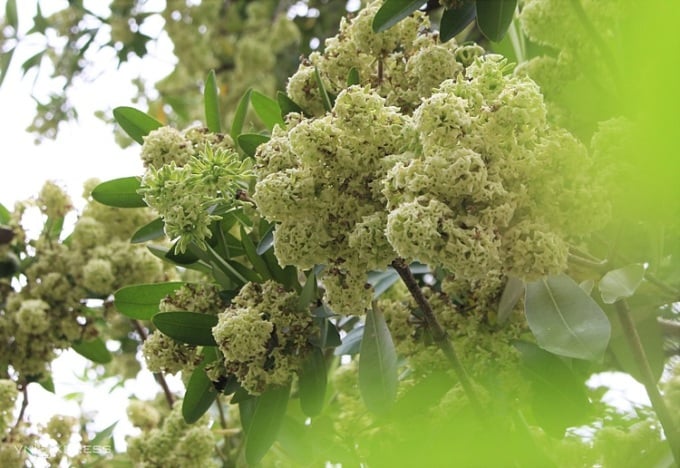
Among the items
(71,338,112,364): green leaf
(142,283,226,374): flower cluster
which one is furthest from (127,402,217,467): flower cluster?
(142,283,226,374): flower cluster

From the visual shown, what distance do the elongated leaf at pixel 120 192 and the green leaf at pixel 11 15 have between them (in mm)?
2666

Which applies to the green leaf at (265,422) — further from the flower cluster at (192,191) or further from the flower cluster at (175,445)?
the flower cluster at (175,445)

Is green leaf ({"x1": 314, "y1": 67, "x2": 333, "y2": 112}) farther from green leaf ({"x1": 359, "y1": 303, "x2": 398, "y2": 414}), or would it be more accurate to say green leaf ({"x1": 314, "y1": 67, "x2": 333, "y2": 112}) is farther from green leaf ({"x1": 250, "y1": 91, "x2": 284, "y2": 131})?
green leaf ({"x1": 359, "y1": 303, "x2": 398, "y2": 414})

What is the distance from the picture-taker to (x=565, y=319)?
1.37m

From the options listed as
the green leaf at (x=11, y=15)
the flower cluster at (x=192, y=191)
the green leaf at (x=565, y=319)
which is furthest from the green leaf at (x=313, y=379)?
the green leaf at (x=11, y=15)

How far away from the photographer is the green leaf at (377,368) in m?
1.53

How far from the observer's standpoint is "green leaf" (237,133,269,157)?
65.9 inches

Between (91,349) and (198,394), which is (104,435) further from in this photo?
(198,394)

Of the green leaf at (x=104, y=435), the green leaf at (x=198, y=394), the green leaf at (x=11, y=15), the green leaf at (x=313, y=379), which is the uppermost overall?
the green leaf at (x=11, y=15)

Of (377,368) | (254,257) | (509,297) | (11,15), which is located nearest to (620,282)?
(509,297)

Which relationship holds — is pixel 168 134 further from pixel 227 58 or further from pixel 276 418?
pixel 227 58

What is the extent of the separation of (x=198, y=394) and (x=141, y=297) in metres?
0.27

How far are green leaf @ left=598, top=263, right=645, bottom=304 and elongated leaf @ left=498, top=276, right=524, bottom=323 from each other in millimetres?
255

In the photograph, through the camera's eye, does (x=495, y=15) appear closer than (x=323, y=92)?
Yes
